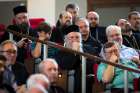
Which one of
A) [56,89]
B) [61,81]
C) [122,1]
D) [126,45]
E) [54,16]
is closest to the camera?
[56,89]

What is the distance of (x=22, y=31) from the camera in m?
6.32

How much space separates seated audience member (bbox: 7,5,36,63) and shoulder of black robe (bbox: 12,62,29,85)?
54cm

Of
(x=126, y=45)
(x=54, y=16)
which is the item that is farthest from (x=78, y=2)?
(x=126, y=45)

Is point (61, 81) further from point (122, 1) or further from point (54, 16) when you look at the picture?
point (122, 1)

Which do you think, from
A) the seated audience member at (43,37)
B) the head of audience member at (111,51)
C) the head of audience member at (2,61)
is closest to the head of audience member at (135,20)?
the seated audience member at (43,37)

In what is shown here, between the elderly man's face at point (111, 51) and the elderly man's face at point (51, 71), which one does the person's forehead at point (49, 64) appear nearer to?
the elderly man's face at point (51, 71)

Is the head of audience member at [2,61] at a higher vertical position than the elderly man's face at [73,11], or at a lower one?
lower

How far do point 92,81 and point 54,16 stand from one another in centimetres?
411

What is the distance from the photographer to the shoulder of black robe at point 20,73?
17.4ft

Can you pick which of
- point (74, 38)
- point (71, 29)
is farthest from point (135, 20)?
point (74, 38)

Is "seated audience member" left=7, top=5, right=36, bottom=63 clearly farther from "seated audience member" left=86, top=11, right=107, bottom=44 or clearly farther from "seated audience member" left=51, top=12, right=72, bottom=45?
"seated audience member" left=86, top=11, right=107, bottom=44

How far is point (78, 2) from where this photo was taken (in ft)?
32.4

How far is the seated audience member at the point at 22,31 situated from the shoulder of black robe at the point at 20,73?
0.54m

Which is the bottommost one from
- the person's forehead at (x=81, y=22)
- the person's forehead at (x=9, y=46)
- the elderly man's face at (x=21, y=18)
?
the person's forehead at (x=9, y=46)
